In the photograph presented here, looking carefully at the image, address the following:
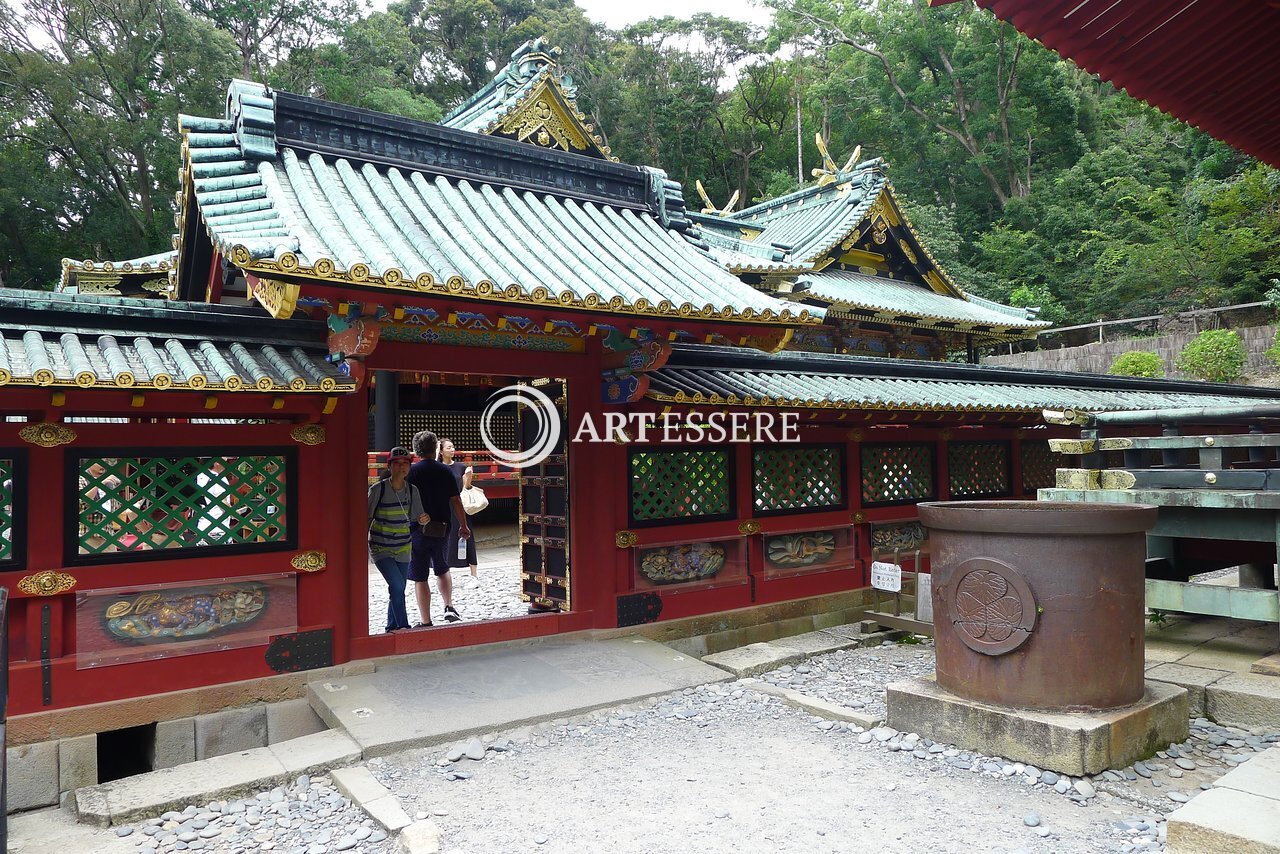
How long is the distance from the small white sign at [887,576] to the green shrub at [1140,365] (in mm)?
19519

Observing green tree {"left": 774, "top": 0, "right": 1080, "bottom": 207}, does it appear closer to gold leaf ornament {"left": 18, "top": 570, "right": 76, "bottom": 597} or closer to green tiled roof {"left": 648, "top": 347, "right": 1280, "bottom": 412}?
green tiled roof {"left": 648, "top": 347, "right": 1280, "bottom": 412}

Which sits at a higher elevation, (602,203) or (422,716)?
(602,203)

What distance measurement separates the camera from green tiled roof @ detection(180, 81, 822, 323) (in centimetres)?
546

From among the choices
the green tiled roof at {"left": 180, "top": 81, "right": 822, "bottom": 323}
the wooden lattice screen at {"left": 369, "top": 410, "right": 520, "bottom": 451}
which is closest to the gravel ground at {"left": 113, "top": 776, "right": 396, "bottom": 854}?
the green tiled roof at {"left": 180, "top": 81, "right": 822, "bottom": 323}

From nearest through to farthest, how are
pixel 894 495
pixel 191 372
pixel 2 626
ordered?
pixel 2 626
pixel 191 372
pixel 894 495

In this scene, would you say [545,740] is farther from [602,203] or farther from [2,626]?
[602,203]

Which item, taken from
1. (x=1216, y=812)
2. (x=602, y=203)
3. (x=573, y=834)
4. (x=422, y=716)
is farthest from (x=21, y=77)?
(x=1216, y=812)

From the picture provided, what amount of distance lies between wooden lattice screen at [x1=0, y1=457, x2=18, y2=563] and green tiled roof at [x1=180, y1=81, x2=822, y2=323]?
199 cm

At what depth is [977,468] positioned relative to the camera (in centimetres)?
1109

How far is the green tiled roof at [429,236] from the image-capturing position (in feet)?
17.9

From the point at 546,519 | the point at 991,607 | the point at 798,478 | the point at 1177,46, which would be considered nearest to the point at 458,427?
the point at 546,519

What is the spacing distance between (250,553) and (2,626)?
275 cm

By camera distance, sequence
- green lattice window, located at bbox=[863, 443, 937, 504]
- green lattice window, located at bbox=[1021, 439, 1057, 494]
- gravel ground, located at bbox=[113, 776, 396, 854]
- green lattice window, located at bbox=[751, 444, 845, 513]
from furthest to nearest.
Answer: green lattice window, located at bbox=[1021, 439, 1057, 494]
green lattice window, located at bbox=[863, 443, 937, 504]
green lattice window, located at bbox=[751, 444, 845, 513]
gravel ground, located at bbox=[113, 776, 396, 854]

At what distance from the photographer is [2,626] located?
3285 millimetres
